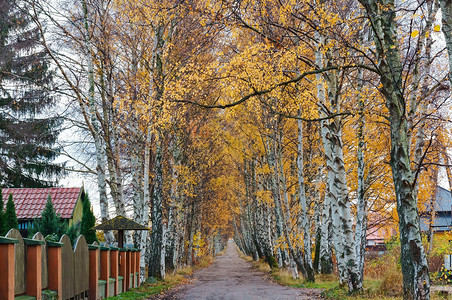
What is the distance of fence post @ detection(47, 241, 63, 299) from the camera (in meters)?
8.07

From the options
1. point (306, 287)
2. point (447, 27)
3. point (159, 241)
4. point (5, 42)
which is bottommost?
point (306, 287)

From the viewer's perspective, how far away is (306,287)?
56.3ft

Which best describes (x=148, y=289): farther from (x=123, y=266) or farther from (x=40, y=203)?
(x=40, y=203)

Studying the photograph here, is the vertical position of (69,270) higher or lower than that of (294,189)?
lower

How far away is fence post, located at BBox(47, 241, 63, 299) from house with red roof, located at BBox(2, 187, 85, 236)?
61.1ft

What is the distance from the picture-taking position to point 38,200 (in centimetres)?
2716

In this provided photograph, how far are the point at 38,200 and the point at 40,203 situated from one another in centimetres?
40

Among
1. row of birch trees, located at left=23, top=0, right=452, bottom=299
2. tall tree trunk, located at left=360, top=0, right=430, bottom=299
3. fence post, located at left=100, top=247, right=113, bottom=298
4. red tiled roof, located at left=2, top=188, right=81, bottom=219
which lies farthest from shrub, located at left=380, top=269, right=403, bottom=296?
red tiled roof, located at left=2, top=188, right=81, bottom=219

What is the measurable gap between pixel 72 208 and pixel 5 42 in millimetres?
11060

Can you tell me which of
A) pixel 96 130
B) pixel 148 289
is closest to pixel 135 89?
pixel 96 130

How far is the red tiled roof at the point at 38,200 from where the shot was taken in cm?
2627

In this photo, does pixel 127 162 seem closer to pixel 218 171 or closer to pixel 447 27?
pixel 218 171

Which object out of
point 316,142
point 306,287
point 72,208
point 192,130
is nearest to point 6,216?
point 72,208

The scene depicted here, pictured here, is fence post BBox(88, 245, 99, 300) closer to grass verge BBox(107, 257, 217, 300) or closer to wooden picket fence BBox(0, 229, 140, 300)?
wooden picket fence BBox(0, 229, 140, 300)
